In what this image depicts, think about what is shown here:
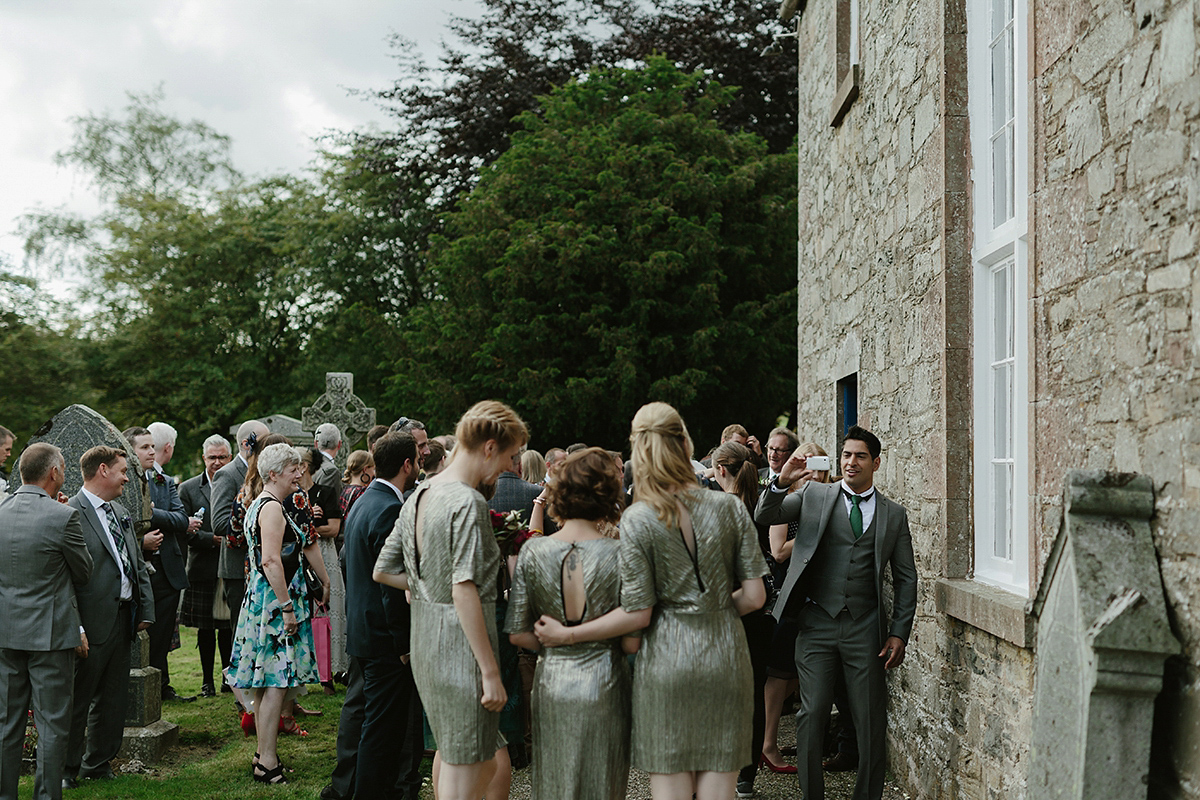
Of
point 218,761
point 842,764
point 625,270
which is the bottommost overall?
point 218,761

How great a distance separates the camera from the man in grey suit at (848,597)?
5.39 metres

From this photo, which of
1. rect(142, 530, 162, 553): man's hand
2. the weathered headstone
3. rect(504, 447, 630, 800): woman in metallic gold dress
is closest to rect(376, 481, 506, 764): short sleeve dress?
rect(504, 447, 630, 800): woman in metallic gold dress

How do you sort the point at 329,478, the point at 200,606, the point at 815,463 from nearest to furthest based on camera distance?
the point at 815,463 < the point at 329,478 < the point at 200,606

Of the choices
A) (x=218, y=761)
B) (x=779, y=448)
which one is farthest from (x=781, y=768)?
(x=218, y=761)

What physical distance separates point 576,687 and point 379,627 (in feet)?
5.91

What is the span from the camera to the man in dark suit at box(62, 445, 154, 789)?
583cm

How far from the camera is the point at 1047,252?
13.9 feet

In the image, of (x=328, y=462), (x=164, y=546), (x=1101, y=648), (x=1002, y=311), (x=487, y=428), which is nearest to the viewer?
(x=1101, y=648)

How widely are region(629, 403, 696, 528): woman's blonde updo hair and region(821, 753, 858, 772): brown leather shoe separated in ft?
11.3

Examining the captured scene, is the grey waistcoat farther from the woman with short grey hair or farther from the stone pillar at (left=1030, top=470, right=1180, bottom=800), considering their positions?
the woman with short grey hair

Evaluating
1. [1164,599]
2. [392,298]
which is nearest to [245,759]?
[1164,599]

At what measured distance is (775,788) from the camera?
6137 millimetres

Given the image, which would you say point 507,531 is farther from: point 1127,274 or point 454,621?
point 1127,274

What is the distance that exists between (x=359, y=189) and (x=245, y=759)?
68.9 feet
